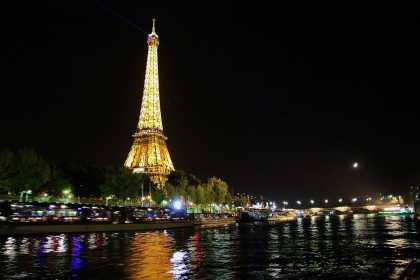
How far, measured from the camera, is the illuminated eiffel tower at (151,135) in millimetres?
130000

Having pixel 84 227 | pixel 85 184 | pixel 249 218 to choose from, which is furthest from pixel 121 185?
pixel 249 218

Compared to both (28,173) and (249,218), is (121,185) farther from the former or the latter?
(249,218)

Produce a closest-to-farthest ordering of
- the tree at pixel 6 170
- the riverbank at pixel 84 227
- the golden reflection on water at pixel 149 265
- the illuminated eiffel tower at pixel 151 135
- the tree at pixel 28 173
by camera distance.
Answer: the golden reflection on water at pixel 149 265
the riverbank at pixel 84 227
the tree at pixel 6 170
the tree at pixel 28 173
the illuminated eiffel tower at pixel 151 135

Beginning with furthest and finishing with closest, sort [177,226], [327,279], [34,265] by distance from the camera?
[177,226] < [34,265] < [327,279]

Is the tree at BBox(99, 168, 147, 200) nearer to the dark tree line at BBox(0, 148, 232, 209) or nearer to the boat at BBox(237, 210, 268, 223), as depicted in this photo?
the dark tree line at BBox(0, 148, 232, 209)

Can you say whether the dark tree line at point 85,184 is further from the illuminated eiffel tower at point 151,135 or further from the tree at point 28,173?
the illuminated eiffel tower at point 151,135

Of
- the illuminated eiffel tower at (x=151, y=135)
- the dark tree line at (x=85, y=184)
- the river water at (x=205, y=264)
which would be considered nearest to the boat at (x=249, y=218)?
the dark tree line at (x=85, y=184)

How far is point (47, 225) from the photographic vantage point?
2370 inches

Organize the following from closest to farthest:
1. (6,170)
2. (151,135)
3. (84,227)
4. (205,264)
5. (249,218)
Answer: (205,264), (84,227), (6,170), (249,218), (151,135)

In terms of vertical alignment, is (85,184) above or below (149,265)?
above

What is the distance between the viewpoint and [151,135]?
131625mm

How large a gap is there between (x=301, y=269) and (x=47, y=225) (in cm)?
4415

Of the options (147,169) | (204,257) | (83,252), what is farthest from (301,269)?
(147,169)

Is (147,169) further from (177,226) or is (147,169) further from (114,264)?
(114,264)
